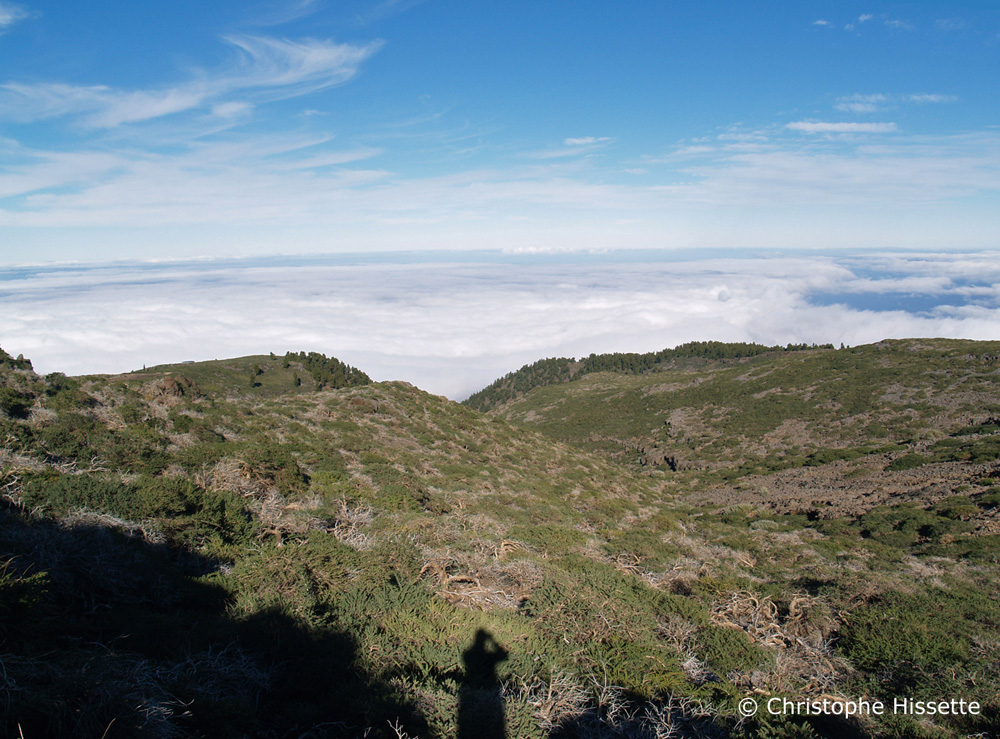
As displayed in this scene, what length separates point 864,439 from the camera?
32625mm

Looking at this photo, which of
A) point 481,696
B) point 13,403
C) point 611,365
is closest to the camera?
point 481,696

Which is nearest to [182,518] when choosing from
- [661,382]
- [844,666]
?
[844,666]

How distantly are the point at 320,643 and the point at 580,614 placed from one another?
13.6 ft

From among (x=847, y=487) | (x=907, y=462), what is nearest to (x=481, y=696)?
(x=847, y=487)

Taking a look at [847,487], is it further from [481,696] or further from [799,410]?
[481,696]

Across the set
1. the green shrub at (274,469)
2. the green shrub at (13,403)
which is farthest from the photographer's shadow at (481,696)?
the green shrub at (13,403)

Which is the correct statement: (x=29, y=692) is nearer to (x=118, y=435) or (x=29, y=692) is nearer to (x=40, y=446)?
(x=40, y=446)

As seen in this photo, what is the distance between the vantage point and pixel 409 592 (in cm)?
738

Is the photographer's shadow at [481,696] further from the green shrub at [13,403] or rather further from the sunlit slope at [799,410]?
the sunlit slope at [799,410]

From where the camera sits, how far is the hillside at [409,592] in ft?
15.9

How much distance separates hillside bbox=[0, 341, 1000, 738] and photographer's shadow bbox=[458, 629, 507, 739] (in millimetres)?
33

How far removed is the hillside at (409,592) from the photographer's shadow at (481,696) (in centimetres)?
3

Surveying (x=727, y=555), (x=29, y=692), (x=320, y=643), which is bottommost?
(x=727, y=555)

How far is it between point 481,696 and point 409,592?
2.53 metres
